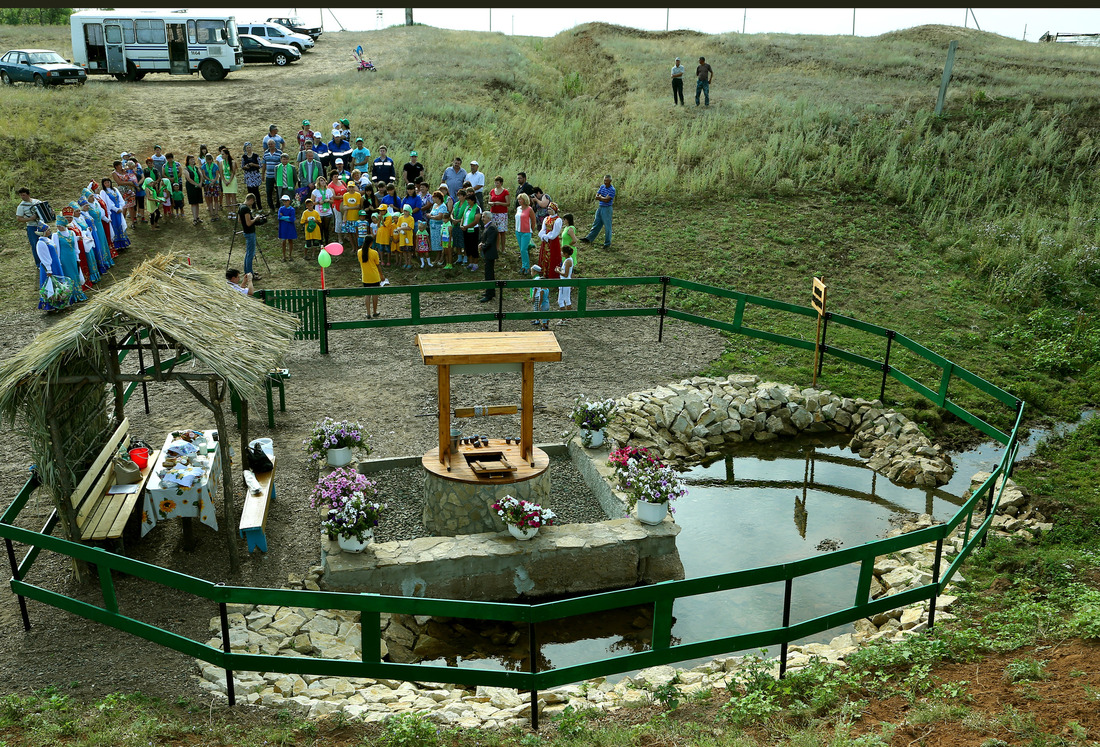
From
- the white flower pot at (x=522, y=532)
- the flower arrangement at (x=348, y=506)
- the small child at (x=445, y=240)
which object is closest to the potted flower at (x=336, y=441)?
the flower arrangement at (x=348, y=506)

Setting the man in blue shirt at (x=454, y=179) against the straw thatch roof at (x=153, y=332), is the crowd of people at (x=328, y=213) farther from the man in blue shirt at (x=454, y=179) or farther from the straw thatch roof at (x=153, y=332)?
the straw thatch roof at (x=153, y=332)

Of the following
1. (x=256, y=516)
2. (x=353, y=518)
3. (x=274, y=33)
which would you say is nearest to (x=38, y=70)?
(x=274, y=33)

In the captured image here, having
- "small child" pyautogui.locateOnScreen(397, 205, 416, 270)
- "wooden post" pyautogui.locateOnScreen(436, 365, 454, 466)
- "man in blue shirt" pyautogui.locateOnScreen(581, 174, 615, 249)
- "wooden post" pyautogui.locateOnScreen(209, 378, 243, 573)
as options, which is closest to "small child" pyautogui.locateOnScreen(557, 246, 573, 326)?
"man in blue shirt" pyautogui.locateOnScreen(581, 174, 615, 249)

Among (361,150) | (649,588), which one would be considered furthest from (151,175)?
(649,588)

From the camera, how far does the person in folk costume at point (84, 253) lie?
55.2 feet

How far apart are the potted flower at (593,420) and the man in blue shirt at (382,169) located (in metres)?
11.1

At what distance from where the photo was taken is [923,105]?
27703mm

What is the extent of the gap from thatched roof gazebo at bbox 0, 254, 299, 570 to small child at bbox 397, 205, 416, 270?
9.63m

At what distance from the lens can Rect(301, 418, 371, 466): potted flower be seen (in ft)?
35.9

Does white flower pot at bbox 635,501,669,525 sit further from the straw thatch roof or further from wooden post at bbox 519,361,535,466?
the straw thatch roof

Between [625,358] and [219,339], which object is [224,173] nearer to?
[625,358]

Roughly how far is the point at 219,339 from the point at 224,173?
539 inches

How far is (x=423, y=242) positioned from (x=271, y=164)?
4868 mm

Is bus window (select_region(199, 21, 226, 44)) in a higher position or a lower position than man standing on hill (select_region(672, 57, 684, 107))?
higher
